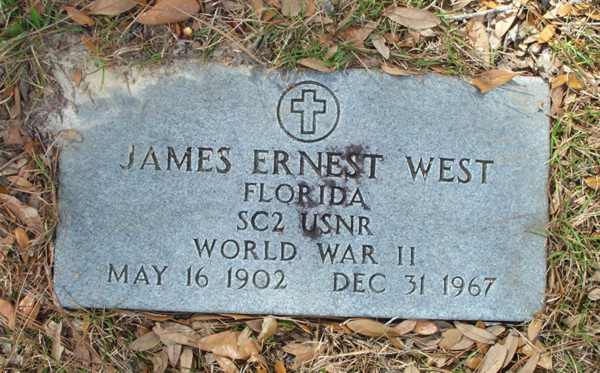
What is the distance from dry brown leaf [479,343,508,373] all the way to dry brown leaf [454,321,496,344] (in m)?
0.03

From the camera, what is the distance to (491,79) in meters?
2.31

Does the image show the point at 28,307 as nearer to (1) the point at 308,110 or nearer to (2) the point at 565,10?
(1) the point at 308,110

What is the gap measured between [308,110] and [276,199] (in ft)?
1.04

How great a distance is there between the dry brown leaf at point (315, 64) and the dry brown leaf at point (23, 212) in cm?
102

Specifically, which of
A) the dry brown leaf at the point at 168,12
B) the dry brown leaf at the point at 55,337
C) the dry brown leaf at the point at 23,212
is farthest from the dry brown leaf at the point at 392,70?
the dry brown leaf at the point at 55,337

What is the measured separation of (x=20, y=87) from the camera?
7.45 feet

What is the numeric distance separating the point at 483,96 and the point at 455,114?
12 cm

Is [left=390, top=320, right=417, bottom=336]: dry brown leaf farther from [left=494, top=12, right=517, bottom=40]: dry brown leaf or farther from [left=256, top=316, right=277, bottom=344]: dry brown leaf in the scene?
[left=494, top=12, right=517, bottom=40]: dry brown leaf

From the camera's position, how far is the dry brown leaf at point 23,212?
7.39 ft

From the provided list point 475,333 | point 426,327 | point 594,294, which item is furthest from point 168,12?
point 594,294

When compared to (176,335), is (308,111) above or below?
above

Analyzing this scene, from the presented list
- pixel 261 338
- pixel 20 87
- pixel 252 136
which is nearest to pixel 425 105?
pixel 252 136

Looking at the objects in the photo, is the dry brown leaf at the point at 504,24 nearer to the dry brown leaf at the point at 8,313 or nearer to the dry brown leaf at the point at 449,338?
the dry brown leaf at the point at 449,338

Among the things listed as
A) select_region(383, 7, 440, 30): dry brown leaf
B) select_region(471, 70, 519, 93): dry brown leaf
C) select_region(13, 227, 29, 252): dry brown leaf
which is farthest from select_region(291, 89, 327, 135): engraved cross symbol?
select_region(13, 227, 29, 252): dry brown leaf
